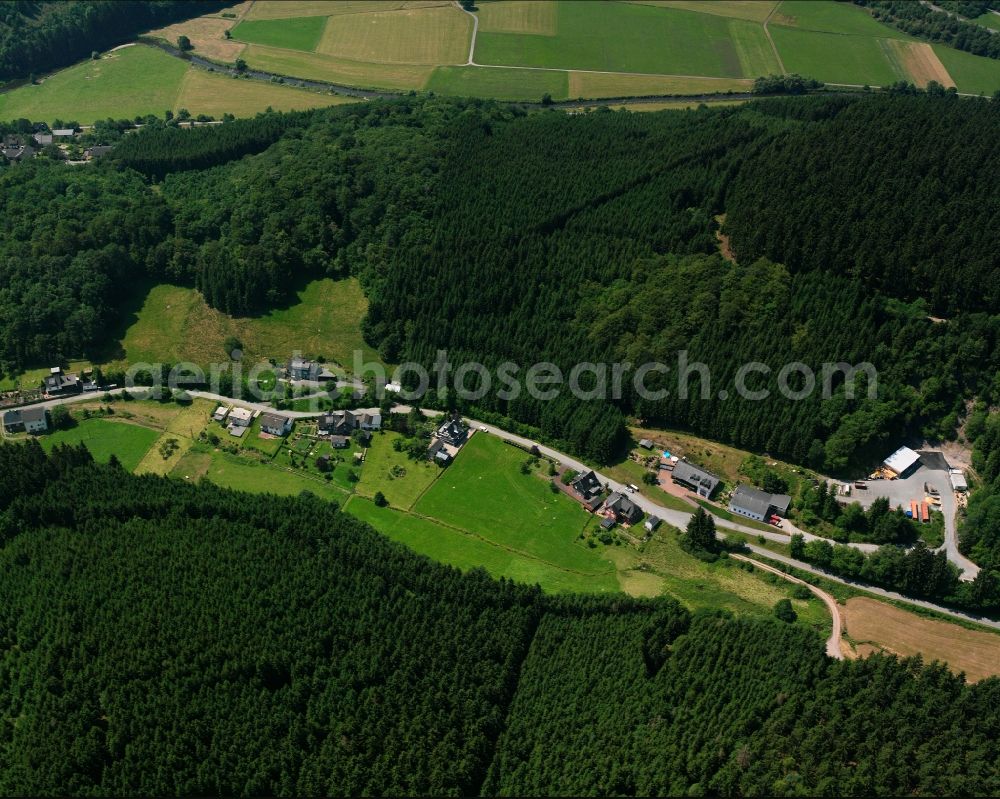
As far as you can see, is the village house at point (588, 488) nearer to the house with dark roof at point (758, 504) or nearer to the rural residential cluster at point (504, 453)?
the rural residential cluster at point (504, 453)

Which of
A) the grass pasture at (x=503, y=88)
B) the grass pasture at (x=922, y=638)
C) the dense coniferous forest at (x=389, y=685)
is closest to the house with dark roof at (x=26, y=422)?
the dense coniferous forest at (x=389, y=685)

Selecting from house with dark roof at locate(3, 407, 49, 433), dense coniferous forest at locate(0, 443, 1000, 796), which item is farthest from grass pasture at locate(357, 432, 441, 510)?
house with dark roof at locate(3, 407, 49, 433)

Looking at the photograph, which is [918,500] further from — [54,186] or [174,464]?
[54,186]

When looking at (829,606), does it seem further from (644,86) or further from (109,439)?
(644,86)

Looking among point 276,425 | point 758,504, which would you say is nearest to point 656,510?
point 758,504

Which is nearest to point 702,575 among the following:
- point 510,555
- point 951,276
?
point 510,555
